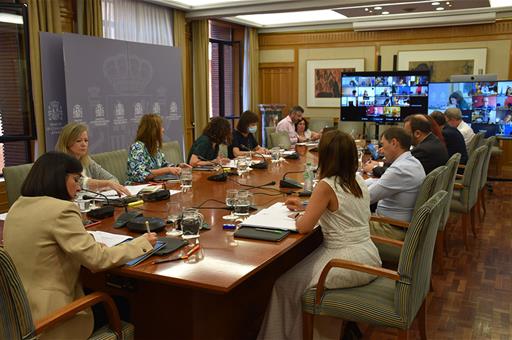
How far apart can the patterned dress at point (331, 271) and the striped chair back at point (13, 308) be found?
1.13 meters

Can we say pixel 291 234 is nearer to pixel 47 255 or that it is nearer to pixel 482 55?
pixel 47 255

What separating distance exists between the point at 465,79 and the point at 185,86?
4427 millimetres

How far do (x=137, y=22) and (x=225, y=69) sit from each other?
2.77 metres

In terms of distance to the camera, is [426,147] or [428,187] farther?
[426,147]

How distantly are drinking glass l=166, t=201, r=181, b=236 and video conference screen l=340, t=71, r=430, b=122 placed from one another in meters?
5.67

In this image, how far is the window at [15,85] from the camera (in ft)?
16.8

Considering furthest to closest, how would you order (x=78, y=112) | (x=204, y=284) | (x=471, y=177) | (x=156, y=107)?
(x=156, y=107)
(x=78, y=112)
(x=471, y=177)
(x=204, y=284)

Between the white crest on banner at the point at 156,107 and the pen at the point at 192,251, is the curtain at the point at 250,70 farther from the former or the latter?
the pen at the point at 192,251

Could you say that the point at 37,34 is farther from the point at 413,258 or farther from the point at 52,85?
the point at 413,258

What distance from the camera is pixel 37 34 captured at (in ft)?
17.6

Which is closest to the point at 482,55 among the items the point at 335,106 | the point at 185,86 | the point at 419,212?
the point at 335,106

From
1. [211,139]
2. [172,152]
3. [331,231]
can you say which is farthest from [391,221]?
[172,152]

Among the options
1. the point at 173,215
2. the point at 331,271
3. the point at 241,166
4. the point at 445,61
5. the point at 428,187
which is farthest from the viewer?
the point at 445,61

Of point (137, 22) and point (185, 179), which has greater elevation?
point (137, 22)
